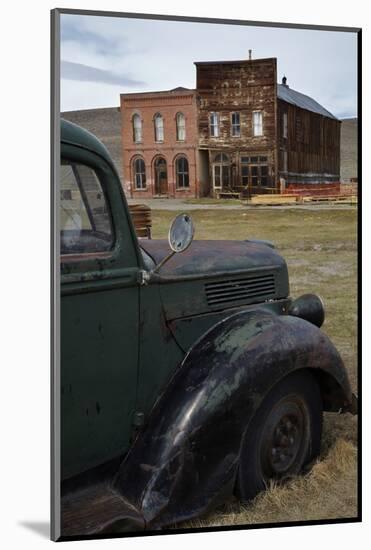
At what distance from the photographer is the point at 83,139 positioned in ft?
9.71

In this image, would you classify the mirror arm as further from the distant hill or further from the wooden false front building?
the distant hill

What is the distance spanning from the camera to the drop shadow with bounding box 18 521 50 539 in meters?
3.32

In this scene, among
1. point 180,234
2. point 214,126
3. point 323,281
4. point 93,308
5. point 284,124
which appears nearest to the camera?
point 93,308

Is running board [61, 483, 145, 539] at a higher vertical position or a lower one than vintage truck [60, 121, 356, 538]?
lower

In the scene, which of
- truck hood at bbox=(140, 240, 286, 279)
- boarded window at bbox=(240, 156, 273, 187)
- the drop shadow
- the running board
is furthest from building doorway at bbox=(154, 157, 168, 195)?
the drop shadow

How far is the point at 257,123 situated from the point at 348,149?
1.70ft

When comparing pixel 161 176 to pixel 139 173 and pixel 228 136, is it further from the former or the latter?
pixel 228 136

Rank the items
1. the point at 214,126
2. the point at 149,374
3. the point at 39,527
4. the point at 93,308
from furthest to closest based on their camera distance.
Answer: the point at 214,126
the point at 39,527
the point at 149,374
the point at 93,308

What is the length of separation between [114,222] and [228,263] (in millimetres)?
825

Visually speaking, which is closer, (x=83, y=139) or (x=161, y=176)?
(x=83, y=139)

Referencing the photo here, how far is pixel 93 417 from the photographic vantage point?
9.84 ft

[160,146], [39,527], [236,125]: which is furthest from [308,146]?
[39,527]

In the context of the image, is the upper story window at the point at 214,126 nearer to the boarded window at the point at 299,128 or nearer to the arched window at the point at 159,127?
the arched window at the point at 159,127

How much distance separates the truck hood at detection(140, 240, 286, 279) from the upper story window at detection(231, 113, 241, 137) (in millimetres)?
564
